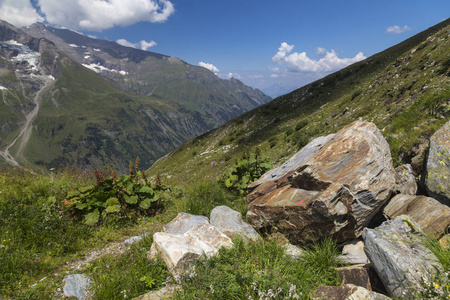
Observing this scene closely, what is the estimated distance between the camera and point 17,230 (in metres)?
6.02

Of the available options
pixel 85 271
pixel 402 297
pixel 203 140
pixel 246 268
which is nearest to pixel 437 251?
pixel 402 297

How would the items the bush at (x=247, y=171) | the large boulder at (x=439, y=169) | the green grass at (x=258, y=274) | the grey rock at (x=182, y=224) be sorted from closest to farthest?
the green grass at (x=258, y=274), the large boulder at (x=439, y=169), the grey rock at (x=182, y=224), the bush at (x=247, y=171)

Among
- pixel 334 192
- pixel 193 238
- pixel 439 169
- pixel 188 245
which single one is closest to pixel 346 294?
pixel 334 192

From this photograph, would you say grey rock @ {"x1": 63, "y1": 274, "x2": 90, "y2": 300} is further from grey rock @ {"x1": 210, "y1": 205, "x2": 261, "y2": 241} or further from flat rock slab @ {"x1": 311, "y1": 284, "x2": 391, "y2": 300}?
flat rock slab @ {"x1": 311, "y1": 284, "x2": 391, "y2": 300}

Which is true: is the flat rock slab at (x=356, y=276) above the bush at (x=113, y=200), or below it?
below

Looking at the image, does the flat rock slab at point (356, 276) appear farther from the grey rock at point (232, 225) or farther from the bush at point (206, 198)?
the bush at point (206, 198)

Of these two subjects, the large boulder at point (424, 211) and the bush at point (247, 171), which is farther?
the bush at point (247, 171)

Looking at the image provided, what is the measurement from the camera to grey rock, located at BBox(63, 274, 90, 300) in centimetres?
461

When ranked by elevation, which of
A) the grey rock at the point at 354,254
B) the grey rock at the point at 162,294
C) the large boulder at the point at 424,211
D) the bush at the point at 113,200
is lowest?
the grey rock at the point at 354,254

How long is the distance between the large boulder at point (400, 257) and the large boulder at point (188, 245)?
3.10 metres

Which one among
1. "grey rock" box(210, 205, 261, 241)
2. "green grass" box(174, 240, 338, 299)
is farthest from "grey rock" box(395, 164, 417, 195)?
"grey rock" box(210, 205, 261, 241)

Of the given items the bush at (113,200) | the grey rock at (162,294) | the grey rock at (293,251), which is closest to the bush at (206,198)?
the bush at (113,200)

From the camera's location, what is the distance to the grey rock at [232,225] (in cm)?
622

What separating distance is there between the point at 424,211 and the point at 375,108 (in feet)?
68.5
